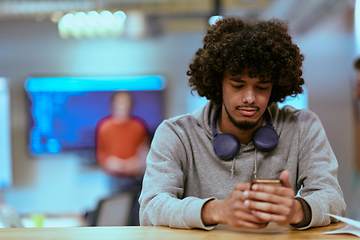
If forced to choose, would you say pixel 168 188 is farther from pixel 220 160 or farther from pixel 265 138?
pixel 265 138

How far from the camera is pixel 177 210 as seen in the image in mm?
996

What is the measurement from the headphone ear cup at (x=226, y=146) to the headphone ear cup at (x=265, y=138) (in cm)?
7

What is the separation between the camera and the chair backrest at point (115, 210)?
1.79 m

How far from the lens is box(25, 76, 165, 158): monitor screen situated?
16.5 feet

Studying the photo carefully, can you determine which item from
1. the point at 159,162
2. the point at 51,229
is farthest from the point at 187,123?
the point at 51,229

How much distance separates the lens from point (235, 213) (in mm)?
918

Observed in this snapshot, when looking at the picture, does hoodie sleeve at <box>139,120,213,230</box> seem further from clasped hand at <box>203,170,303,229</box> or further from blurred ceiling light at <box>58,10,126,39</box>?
blurred ceiling light at <box>58,10,126,39</box>

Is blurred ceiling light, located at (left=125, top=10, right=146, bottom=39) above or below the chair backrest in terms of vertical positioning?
above

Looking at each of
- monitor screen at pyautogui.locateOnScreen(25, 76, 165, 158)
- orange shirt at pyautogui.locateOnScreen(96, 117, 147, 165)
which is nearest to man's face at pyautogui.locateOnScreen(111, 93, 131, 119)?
orange shirt at pyautogui.locateOnScreen(96, 117, 147, 165)

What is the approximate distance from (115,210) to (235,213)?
1068 mm

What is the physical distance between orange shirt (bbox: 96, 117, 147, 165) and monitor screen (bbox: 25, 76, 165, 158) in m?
0.57

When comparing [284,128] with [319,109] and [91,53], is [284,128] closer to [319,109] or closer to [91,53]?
[319,109]

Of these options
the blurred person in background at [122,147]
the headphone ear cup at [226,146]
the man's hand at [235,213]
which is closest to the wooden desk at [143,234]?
the man's hand at [235,213]

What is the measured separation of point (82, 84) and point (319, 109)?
3152 mm
